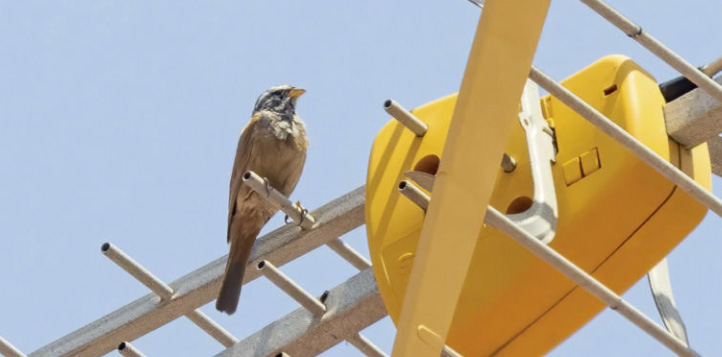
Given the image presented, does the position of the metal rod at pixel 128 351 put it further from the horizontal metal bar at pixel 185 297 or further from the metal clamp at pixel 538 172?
the metal clamp at pixel 538 172

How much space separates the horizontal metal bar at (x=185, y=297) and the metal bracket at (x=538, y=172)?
92 cm

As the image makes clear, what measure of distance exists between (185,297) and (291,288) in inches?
16.4

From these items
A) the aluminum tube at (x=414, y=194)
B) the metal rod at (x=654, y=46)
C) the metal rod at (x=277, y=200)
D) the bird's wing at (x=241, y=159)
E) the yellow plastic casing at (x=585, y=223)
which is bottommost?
the bird's wing at (x=241, y=159)

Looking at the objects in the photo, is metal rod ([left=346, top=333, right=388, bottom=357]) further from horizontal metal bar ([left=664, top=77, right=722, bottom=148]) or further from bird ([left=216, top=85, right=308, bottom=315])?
bird ([left=216, top=85, right=308, bottom=315])

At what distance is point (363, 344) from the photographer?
4.80m

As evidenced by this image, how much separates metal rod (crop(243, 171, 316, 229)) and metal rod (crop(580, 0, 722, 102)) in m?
1.48

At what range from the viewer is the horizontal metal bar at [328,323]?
15.5ft

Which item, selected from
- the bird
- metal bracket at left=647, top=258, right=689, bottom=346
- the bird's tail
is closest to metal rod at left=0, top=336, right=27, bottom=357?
the bird's tail

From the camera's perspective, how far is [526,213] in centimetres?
384

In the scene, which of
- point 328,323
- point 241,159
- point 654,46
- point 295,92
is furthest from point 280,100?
point 654,46

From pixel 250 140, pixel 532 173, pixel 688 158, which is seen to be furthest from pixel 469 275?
pixel 250 140

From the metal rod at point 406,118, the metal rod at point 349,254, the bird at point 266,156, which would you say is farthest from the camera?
the bird at point 266,156

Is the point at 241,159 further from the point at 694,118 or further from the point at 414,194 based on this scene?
the point at 414,194

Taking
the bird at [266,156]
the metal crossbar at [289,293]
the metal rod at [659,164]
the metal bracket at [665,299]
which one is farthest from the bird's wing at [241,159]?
the metal rod at [659,164]
